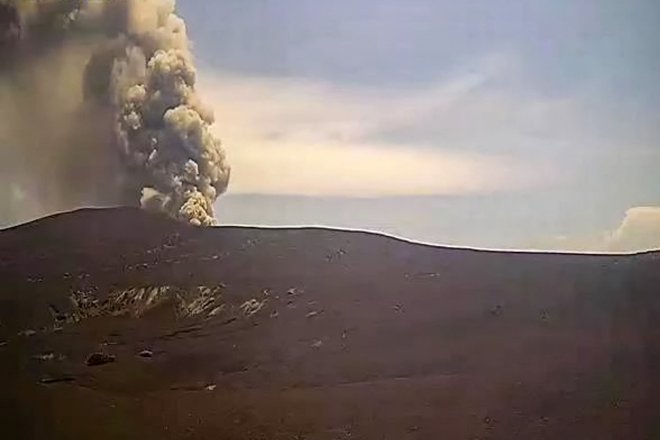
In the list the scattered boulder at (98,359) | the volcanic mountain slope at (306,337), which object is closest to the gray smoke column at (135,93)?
the volcanic mountain slope at (306,337)

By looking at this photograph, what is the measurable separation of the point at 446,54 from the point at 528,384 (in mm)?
1355

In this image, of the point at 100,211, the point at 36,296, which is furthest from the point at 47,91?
the point at 36,296

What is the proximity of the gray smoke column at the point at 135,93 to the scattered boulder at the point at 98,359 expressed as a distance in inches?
23.4

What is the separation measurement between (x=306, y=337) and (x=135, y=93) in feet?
3.85

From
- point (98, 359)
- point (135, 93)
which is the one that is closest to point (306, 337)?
point (98, 359)

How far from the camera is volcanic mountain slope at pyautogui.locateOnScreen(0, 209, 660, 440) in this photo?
11.9 ft

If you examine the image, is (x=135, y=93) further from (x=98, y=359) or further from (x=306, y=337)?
(x=306, y=337)

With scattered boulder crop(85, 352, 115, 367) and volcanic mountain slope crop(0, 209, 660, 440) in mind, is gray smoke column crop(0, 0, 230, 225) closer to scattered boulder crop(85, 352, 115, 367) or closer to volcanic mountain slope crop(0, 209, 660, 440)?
volcanic mountain slope crop(0, 209, 660, 440)

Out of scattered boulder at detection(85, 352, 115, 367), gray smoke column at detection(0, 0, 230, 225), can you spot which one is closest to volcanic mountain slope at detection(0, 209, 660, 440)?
scattered boulder at detection(85, 352, 115, 367)

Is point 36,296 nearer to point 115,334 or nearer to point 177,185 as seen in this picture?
point 115,334

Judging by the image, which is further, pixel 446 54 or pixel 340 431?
pixel 446 54

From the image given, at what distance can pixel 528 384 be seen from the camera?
3.73 metres

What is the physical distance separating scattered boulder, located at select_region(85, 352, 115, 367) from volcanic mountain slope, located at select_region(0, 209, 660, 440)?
1cm

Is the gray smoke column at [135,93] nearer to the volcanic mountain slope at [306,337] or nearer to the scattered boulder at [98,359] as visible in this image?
the volcanic mountain slope at [306,337]
